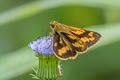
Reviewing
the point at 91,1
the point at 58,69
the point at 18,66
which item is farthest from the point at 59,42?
the point at 91,1

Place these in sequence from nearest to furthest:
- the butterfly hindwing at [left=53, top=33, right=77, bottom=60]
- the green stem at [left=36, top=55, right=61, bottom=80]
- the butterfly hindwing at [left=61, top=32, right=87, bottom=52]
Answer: the butterfly hindwing at [left=53, top=33, right=77, bottom=60]
the butterfly hindwing at [left=61, top=32, right=87, bottom=52]
the green stem at [left=36, top=55, right=61, bottom=80]

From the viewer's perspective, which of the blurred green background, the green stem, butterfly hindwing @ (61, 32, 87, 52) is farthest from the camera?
the blurred green background

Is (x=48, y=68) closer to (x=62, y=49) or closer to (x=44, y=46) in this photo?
(x=44, y=46)

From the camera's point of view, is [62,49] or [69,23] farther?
[69,23]

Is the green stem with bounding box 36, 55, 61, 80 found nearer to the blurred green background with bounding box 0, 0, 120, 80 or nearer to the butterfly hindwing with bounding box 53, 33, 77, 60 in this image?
the butterfly hindwing with bounding box 53, 33, 77, 60

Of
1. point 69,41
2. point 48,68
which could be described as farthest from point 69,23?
point 69,41

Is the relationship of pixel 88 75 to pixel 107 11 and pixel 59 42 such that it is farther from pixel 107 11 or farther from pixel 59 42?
pixel 59 42

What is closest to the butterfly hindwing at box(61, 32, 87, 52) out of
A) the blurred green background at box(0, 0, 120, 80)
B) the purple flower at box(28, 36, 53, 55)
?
the purple flower at box(28, 36, 53, 55)
